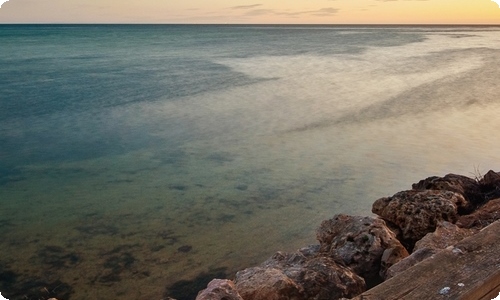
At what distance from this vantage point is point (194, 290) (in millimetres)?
4879

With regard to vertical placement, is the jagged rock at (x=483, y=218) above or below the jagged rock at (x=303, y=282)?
above

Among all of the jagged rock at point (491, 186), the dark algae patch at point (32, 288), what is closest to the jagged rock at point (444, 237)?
the jagged rock at point (491, 186)

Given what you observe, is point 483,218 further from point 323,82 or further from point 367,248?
point 323,82

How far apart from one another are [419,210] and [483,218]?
607 millimetres

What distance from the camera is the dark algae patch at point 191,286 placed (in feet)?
15.8

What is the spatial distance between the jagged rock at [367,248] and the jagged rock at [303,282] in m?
0.48

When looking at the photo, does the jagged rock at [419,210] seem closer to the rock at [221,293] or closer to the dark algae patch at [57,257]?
the rock at [221,293]

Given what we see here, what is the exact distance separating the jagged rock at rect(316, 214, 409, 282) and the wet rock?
53.6 inches

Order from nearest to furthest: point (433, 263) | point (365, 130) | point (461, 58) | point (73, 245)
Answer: point (433, 263) < point (73, 245) < point (365, 130) < point (461, 58)

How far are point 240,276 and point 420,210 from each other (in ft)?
6.23

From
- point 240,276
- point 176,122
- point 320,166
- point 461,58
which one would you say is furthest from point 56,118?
point 461,58

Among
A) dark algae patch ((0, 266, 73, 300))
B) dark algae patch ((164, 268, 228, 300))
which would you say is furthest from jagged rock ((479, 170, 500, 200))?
dark algae patch ((0, 266, 73, 300))

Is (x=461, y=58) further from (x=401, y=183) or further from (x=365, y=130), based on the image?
(x=401, y=183)

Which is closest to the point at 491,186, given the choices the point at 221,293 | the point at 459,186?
the point at 459,186
